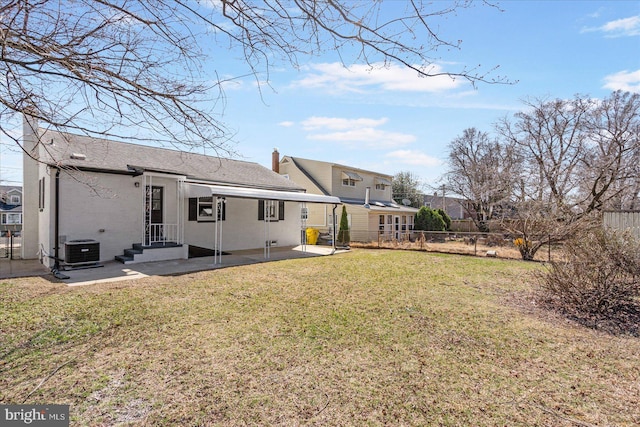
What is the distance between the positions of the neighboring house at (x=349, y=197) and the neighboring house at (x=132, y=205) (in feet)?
22.3

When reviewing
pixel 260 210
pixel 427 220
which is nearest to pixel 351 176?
pixel 427 220

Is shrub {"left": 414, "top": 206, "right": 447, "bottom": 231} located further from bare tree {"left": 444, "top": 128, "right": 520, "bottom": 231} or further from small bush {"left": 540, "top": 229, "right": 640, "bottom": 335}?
small bush {"left": 540, "top": 229, "right": 640, "bottom": 335}

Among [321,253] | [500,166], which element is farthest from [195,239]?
[500,166]

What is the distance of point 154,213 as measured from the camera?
11.8 m

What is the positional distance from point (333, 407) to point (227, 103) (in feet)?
11.1

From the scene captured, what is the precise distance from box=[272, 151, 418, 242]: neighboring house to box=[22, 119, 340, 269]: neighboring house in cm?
679

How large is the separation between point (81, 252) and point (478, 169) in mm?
30844

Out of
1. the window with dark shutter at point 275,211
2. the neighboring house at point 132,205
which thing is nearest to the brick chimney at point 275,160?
the window with dark shutter at point 275,211

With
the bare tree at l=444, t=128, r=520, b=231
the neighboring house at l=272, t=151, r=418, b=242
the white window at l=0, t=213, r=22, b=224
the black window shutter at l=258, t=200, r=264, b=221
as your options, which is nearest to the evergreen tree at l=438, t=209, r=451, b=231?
the bare tree at l=444, t=128, r=520, b=231

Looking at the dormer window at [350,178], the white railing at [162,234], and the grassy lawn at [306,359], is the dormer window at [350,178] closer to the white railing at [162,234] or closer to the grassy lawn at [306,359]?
the white railing at [162,234]

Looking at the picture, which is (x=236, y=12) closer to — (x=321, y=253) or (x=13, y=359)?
(x=13, y=359)

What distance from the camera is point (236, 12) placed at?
10.6 ft

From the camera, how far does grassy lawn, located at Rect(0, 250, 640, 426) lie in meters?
2.93

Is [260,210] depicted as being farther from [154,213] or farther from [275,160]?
[275,160]
